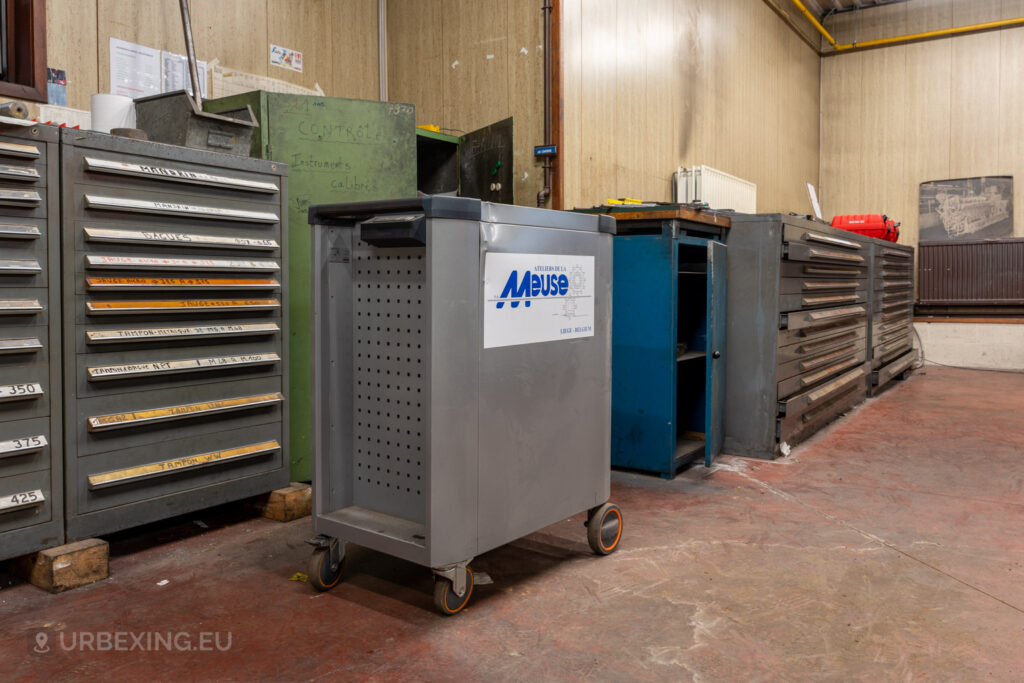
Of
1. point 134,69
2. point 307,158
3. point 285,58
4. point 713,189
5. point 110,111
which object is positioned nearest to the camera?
point 110,111

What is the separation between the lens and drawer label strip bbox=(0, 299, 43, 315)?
185 centimetres

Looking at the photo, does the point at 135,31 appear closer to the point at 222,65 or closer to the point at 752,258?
the point at 222,65

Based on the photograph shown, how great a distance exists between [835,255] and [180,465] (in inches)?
134

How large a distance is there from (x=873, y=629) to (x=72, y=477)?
207cm

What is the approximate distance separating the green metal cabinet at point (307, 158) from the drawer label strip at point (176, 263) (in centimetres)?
32

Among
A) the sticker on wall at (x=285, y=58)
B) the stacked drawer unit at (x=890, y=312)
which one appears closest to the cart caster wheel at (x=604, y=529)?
the sticker on wall at (x=285, y=58)

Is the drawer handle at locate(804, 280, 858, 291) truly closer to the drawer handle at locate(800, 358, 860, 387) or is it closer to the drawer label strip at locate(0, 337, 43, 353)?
the drawer handle at locate(800, 358, 860, 387)

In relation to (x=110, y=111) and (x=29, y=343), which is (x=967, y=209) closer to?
(x=110, y=111)

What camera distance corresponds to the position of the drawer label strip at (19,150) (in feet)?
6.01

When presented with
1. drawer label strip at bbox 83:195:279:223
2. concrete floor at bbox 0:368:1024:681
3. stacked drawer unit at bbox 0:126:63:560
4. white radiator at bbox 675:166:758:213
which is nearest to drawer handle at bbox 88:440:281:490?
stacked drawer unit at bbox 0:126:63:560

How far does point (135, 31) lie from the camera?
308cm

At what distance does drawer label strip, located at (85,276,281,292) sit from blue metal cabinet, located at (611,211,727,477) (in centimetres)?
146

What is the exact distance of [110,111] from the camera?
8.53ft

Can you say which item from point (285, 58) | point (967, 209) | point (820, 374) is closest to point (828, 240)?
point (820, 374)
